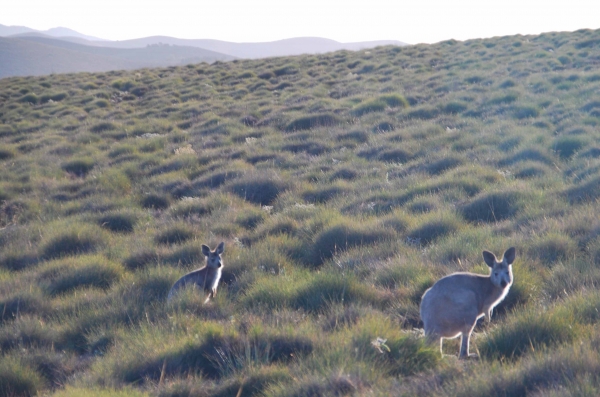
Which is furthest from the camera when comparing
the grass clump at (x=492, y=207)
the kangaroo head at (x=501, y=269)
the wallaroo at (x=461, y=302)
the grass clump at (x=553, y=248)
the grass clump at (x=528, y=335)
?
the grass clump at (x=492, y=207)

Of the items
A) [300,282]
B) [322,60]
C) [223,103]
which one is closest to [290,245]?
[300,282]

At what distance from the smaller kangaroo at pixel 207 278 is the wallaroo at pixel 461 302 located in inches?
108

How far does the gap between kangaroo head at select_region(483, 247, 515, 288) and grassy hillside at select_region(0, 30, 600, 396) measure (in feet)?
1.11

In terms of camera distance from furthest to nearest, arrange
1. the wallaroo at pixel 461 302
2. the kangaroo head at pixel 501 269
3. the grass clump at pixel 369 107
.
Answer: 1. the grass clump at pixel 369 107
2. the kangaroo head at pixel 501 269
3. the wallaroo at pixel 461 302

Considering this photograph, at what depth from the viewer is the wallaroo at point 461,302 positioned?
5223 mm

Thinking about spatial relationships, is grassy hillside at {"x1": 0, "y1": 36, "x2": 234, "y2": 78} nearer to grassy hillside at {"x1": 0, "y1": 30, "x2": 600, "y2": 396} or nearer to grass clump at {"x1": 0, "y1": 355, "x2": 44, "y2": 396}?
grassy hillside at {"x1": 0, "y1": 30, "x2": 600, "y2": 396}

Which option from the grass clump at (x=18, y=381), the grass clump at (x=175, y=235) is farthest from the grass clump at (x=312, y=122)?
the grass clump at (x=18, y=381)

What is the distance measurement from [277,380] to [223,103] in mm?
19648

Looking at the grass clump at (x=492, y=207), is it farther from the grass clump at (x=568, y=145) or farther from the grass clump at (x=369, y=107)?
the grass clump at (x=369, y=107)

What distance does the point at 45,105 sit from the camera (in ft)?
90.0

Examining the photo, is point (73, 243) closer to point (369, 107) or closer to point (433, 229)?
point (433, 229)

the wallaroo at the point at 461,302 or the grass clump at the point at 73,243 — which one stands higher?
the wallaroo at the point at 461,302

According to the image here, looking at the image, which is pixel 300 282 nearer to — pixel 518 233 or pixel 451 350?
pixel 451 350

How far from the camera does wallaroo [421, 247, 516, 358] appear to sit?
5223 millimetres
